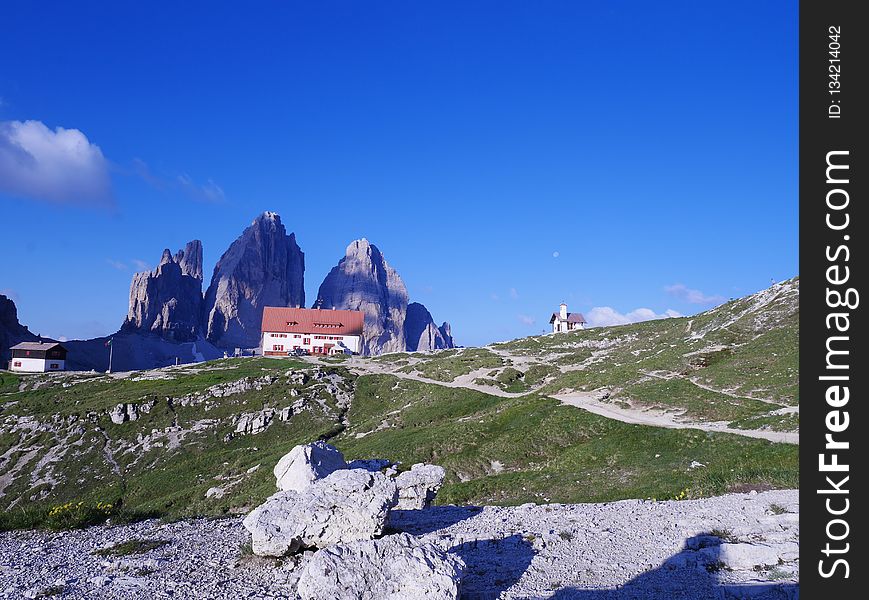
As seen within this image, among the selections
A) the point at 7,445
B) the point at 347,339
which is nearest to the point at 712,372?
the point at 7,445

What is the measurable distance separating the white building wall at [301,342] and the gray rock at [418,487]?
439ft

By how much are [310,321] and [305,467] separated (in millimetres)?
141571

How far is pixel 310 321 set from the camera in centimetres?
15900

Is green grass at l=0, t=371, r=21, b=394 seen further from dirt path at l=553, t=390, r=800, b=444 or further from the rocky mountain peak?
dirt path at l=553, t=390, r=800, b=444

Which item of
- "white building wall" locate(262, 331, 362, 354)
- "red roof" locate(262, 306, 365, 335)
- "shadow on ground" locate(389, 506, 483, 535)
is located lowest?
"shadow on ground" locate(389, 506, 483, 535)

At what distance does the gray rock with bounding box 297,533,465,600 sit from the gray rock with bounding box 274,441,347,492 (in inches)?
302

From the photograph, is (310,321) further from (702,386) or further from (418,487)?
(418,487)

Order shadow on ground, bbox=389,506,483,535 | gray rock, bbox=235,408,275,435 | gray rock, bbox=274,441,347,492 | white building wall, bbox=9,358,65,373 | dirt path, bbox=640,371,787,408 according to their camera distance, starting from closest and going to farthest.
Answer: shadow on ground, bbox=389,506,483,535 < gray rock, bbox=274,441,347,492 < dirt path, bbox=640,371,787,408 < gray rock, bbox=235,408,275,435 < white building wall, bbox=9,358,65,373

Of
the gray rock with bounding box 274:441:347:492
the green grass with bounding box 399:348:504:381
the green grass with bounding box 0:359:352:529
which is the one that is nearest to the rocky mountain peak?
the green grass with bounding box 0:359:352:529

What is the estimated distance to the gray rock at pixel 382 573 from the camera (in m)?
11.8

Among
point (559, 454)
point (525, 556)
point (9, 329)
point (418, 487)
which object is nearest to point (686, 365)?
point (559, 454)

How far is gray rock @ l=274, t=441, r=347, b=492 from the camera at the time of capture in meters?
20.7

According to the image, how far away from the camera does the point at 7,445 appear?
2670 inches

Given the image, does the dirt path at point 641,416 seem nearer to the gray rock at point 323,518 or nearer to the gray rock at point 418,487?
the gray rock at point 418,487
